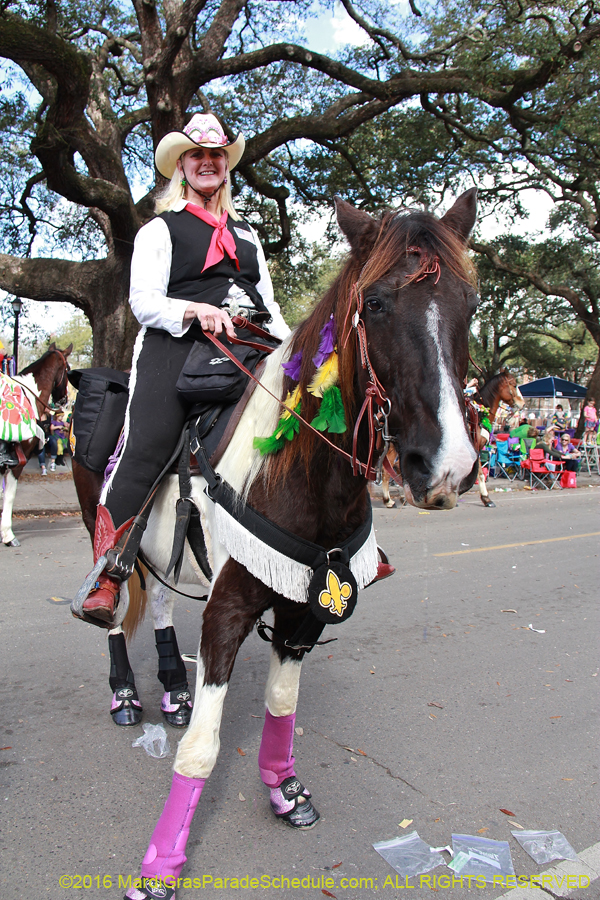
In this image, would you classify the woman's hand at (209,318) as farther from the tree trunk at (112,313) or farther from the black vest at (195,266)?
the tree trunk at (112,313)

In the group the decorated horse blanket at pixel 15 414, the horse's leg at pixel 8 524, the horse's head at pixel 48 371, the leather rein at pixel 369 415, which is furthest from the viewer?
the horse's head at pixel 48 371

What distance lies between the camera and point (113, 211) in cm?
1201

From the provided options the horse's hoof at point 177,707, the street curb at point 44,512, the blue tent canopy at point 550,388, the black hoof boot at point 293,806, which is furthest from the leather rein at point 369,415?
the blue tent canopy at point 550,388

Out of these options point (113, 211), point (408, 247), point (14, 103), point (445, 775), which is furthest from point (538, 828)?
point (14, 103)

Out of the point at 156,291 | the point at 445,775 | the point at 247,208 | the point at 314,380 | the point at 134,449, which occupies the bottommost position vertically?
the point at 445,775

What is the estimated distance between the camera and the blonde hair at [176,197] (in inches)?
111

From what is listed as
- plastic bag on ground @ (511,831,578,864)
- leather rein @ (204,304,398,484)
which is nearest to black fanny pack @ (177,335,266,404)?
leather rein @ (204,304,398,484)

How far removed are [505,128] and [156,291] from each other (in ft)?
54.5

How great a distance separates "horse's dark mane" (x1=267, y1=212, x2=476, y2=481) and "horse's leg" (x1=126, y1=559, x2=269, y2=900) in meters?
0.45

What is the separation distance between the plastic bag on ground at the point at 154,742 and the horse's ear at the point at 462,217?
2.73m

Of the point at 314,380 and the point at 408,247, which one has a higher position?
the point at 408,247

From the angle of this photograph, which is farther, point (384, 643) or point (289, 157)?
point (289, 157)

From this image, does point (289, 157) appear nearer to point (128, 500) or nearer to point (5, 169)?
point (5, 169)

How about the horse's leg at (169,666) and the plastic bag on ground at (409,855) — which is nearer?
the plastic bag on ground at (409,855)
